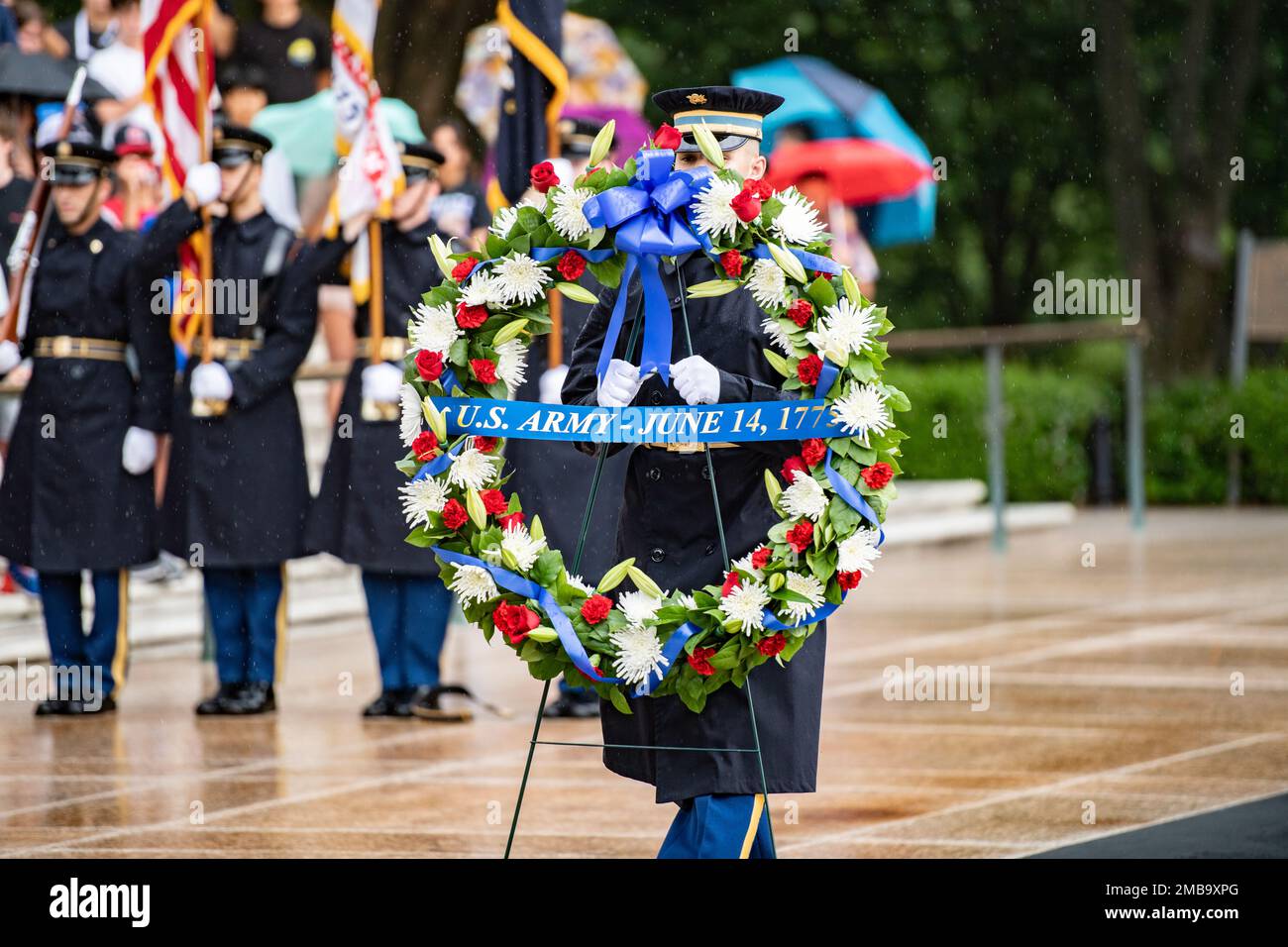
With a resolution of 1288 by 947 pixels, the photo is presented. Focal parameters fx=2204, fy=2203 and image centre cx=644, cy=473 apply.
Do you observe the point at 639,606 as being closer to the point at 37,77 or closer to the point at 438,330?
the point at 438,330

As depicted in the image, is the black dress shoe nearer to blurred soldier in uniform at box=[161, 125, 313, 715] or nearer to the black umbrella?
blurred soldier in uniform at box=[161, 125, 313, 715]

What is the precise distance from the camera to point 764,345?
537 cm

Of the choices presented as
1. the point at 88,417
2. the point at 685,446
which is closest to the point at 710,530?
the point at 685,446

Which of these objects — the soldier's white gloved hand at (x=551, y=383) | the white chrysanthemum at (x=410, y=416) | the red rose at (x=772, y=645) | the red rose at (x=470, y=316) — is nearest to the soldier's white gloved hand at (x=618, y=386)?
the red rose at (x=470, y=316)

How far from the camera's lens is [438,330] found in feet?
18.0

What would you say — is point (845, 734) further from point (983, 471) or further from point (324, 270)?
point (983, 471)

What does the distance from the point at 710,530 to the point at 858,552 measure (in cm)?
37

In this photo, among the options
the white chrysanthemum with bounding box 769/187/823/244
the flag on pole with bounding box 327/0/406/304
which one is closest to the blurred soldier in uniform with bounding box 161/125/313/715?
the flag on pole with bounding box 327/0/406/304

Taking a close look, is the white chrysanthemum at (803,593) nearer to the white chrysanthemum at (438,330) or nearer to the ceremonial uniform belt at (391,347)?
the white chrysanthemum at (438,330)

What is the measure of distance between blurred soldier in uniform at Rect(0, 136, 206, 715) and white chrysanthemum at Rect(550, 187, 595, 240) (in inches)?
169

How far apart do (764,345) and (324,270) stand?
4.28 metres

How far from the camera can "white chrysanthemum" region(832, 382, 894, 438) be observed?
204 inches

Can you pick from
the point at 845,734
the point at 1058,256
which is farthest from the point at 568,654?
the point at 1058,256

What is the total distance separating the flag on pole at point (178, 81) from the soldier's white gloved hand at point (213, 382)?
528 millimetres
